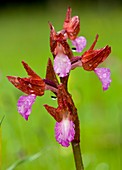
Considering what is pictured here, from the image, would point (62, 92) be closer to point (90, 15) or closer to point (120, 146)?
point (120, 146)

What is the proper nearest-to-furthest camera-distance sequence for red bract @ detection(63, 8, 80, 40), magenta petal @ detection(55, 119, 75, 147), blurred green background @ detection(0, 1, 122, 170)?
magenta petal @ detection(55, 119, 75, 147)
red bract @ detection(63, 8, 80, 40)
blurred green background @ detection(0, 1, 122, 170)

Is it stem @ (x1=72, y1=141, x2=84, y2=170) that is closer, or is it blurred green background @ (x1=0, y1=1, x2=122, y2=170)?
stem @ (x1=72, y1=141, x2=84, y2=170)

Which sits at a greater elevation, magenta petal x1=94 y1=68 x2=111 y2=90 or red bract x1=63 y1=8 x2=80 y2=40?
red bract x1=63 y1=8 x2=80 y2=40

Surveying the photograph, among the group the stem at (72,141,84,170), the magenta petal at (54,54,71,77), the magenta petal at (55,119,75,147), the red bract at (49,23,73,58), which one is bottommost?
the stem at (72,141,84,170)

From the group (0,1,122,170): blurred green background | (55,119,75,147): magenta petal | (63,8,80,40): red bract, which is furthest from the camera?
(0,1,122,170): blurred green background

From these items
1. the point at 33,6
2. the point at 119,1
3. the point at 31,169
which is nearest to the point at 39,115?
the point at 31,169

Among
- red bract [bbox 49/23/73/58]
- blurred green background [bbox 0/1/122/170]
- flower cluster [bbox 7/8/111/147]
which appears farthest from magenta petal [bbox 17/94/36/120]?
blurred green background [bbox 0/1/122/170]

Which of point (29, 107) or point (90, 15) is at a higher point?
point (90, 15)

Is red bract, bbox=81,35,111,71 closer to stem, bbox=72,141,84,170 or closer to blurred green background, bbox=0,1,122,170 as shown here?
stem, bbox=72,141,84,170
